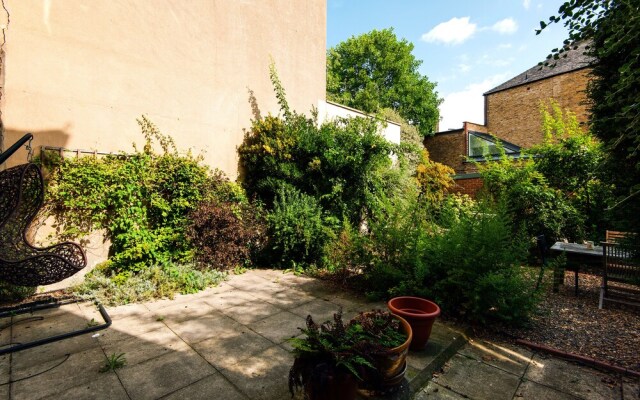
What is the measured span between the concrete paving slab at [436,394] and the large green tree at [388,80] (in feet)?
69.1

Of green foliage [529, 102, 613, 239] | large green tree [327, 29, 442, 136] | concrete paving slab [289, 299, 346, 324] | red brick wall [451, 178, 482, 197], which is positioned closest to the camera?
concrete paving slab [289, 299, 346, 324]

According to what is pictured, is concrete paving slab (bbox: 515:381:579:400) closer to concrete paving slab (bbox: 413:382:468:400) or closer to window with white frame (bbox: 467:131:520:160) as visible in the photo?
concrete paving slab (bbox: 413:382:468:400)

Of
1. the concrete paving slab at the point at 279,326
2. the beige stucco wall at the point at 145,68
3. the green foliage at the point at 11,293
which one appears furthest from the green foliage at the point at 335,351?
the beige stucco wall at the point at 145,68

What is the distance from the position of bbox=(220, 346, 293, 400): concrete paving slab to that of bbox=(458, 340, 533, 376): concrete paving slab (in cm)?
162

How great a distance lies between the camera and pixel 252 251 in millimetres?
5508

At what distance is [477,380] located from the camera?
2.30m

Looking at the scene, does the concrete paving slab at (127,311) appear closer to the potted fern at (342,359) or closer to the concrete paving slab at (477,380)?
the potted fern at (342,359)

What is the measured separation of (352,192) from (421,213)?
2.17 metres

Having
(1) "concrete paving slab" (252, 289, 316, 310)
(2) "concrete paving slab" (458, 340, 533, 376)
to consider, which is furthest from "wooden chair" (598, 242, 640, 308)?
(1) "concrete paving slab" (252, 289, 316, 310)

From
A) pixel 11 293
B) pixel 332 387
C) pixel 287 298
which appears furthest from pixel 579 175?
pixel 11 293

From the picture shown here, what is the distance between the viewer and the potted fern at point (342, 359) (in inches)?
66.0

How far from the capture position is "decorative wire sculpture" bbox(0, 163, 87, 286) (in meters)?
2.52

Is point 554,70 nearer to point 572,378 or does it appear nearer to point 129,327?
point 572,378

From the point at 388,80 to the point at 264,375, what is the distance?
23862mm
